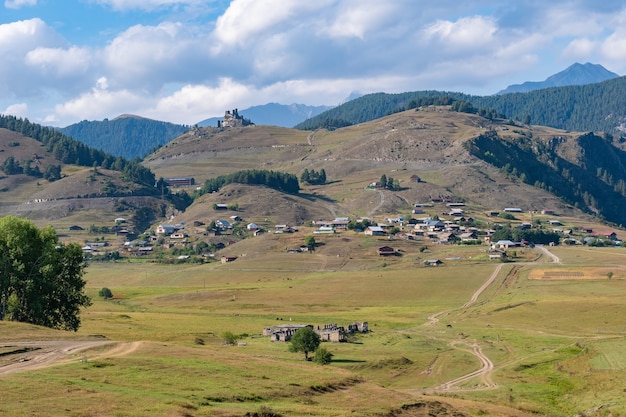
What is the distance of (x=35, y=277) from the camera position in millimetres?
85750

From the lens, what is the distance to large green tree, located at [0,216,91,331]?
84.2m

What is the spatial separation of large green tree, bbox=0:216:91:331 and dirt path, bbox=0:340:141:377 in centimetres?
2247

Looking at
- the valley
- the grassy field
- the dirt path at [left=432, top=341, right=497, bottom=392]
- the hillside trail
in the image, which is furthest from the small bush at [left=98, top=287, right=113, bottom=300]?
the dirt path at [left=432, top=341, right=497, bottom=392]

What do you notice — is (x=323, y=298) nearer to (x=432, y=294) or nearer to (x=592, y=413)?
(x=432, y=294)

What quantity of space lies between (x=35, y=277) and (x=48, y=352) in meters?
29.3

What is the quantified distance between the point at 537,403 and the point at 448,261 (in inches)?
5091

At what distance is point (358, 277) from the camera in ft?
581

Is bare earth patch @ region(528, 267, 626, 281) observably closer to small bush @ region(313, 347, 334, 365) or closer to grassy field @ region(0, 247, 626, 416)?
grassy field @ region(0, 247, 626, 416)

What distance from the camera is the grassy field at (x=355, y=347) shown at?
4981 cm

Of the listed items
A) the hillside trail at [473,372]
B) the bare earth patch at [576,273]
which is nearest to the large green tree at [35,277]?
the hillside trail at [473,372]

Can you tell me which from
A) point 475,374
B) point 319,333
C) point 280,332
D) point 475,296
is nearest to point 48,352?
point 475,374

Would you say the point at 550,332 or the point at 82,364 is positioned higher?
the point at 82,364

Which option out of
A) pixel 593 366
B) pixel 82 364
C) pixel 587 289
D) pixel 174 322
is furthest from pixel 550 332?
pixel 82 364

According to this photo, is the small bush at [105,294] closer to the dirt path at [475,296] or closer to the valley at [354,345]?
the valley at [354,345]
